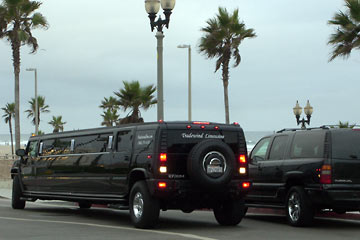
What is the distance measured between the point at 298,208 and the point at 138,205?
3.22 metres

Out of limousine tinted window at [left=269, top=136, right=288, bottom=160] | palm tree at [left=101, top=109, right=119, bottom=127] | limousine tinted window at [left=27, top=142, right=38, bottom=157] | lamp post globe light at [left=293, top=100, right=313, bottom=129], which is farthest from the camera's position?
palm tree at [left=101, top=109, right=119, bottom=127]

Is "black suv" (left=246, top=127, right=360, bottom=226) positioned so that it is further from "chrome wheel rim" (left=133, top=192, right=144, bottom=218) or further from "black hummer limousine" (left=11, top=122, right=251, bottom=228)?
"chrome wheel rim" (left=133, top=192, right=144, bottom=218)

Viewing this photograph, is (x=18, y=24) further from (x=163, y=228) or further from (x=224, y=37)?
(x=163, y=228)

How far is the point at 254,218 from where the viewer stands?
699 inches

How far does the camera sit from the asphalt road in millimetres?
13215

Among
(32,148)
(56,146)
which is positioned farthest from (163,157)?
(32,148)

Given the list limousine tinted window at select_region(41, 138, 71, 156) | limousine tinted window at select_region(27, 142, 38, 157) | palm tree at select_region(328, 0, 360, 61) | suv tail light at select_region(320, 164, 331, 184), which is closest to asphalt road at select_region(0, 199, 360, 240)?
suv tail light at select_region(320, 164, 331, 184)

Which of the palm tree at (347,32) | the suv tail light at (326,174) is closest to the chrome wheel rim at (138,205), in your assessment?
the suv tail light at (326,174)

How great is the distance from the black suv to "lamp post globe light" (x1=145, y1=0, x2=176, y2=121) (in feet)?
12.5

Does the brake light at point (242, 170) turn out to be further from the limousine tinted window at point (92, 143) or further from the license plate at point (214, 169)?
the limousine tinted window at point (92, 143)

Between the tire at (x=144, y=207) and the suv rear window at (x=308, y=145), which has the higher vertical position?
the suv rear window at (x=308, y=145)

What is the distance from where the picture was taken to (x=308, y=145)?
1498 cm

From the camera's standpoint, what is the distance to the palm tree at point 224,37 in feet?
127

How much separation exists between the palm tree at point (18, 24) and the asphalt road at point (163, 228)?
22638 mm
